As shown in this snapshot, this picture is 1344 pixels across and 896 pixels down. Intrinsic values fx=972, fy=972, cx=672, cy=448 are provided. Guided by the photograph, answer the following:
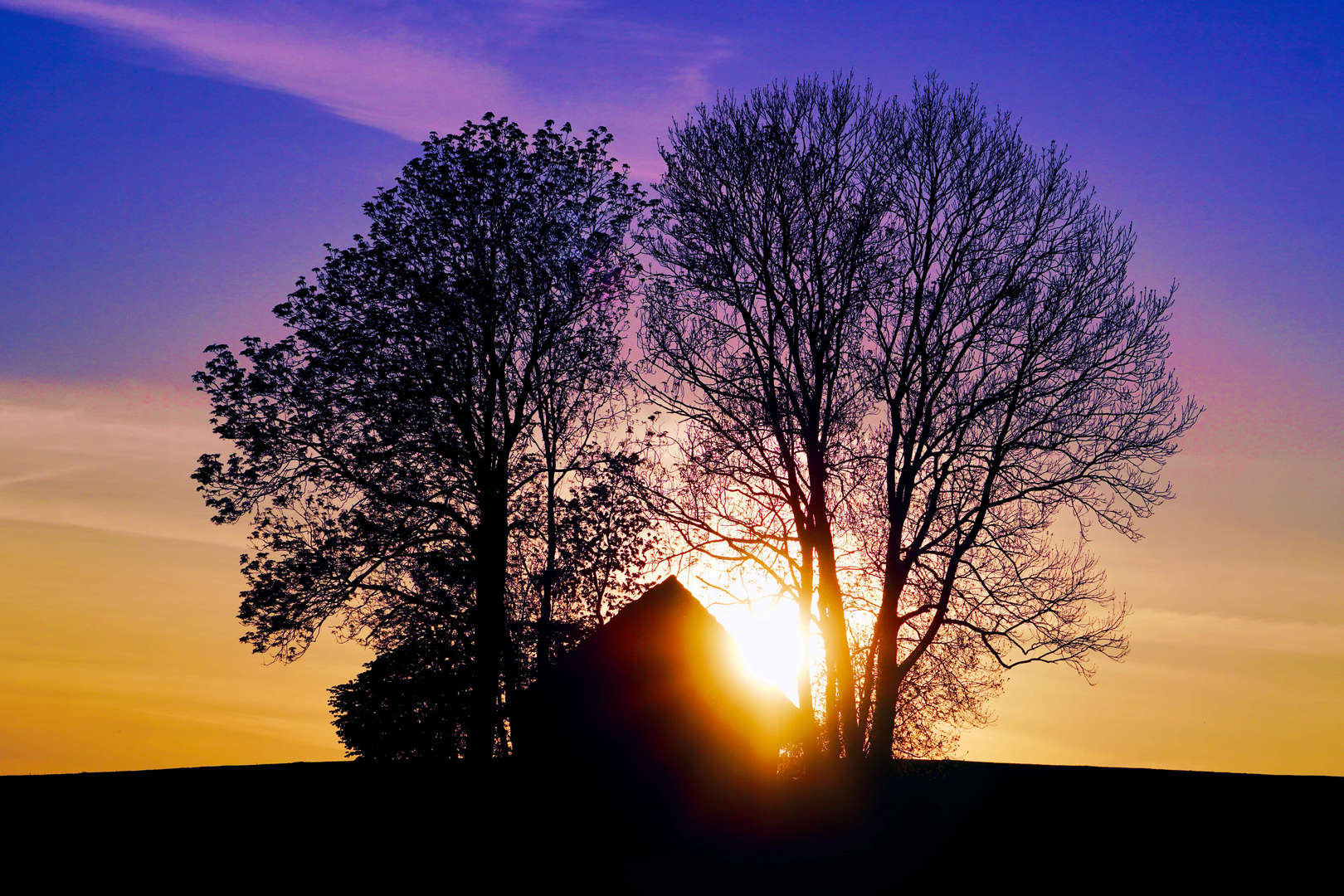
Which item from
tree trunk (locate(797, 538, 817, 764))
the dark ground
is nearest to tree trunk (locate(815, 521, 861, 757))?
tree trunk (locate(797, 538, 817, 764))

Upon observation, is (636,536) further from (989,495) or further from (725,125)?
(725,125)

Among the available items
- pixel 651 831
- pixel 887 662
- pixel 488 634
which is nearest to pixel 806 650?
pixel 887 662

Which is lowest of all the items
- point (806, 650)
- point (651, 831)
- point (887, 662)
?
point (651, 831)

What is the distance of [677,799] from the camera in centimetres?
2044

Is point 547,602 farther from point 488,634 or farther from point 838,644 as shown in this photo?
point 838,644

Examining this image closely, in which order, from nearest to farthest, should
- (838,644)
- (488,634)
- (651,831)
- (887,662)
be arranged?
(838,644)
(887,662)
(651,831)
(488,634)

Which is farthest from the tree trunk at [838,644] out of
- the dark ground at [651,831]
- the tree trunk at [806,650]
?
the dark ground at [651,831]

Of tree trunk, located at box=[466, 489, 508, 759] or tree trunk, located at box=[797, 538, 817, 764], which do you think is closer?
tree trunk, located at box=[797, 538, 817, 764]

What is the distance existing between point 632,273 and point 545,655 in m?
8.56

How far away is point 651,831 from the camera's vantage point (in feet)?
65.3

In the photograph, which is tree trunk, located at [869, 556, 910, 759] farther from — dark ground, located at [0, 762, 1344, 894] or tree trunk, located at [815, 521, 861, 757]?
dark ground, located at [0, 762, 1344, 894]

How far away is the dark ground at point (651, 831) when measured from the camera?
15.5 m

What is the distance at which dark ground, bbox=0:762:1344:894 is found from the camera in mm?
15516

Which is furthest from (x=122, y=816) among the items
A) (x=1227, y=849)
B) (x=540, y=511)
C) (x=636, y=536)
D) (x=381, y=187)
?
(x=1227, y=849)
